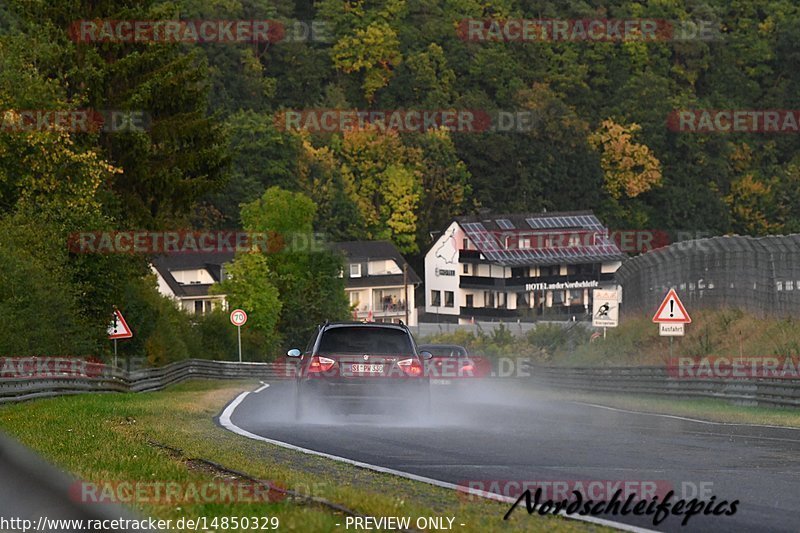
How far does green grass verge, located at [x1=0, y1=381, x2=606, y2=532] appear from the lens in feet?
32.2

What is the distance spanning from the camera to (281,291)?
111750mm

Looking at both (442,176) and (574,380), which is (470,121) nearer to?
(442,176)

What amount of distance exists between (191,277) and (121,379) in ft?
303

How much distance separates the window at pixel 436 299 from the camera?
150 m

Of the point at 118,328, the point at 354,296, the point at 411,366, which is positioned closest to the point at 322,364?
the point at 411,366

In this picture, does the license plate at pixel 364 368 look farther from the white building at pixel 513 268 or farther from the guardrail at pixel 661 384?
the white building at pixel 513 268

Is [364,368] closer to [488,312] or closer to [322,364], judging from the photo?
[322,364]

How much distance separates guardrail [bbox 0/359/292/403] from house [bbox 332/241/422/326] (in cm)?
7662

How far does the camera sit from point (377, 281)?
146m

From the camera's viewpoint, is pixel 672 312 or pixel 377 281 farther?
pixel 377 281

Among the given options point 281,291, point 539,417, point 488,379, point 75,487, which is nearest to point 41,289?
point 488,379


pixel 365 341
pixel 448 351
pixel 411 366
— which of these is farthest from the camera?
pixel 448 351

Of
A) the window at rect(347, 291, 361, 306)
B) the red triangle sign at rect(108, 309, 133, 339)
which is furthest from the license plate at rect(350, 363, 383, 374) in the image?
the window at rect(347, 291, 361, 306)

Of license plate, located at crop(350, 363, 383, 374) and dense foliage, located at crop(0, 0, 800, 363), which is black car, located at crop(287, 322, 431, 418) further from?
dense foliage, located at crop(0, 0, 800, 363)
